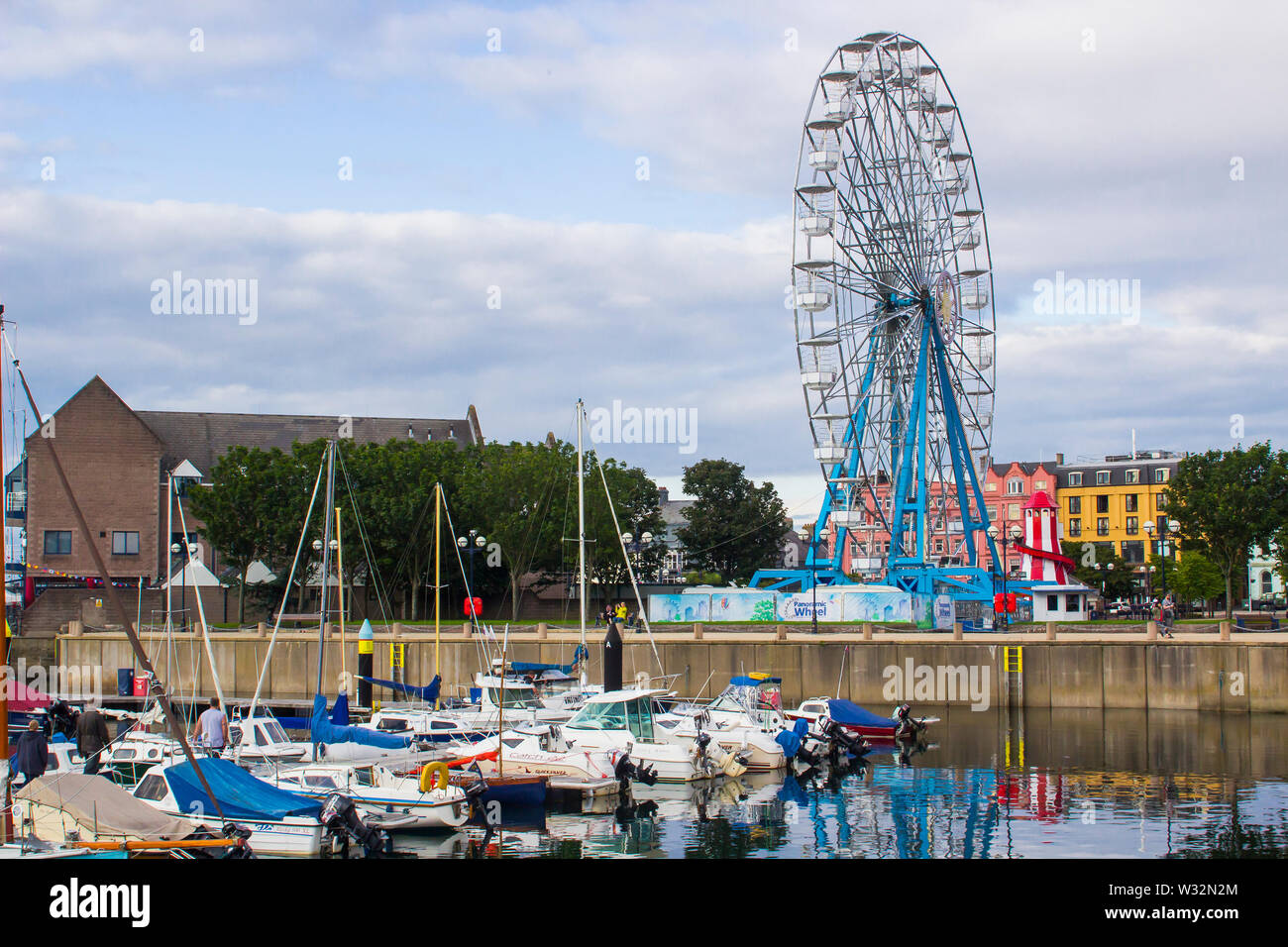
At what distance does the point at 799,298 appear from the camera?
206 feet

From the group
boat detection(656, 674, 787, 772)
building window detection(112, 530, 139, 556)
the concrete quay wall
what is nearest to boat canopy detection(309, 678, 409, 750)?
the concrete quay wall

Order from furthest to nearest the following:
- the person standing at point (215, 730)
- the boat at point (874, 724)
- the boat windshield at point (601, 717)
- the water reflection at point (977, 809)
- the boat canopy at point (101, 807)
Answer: the boat at point (874, 724) → the boat windshield at point (601, 717) → the person standing at point (215, 730) → the water reflection at point (977, 809) → the boat canopy at point (101, 807)

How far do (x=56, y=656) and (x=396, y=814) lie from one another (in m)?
54.0

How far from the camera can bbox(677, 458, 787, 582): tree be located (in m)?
115

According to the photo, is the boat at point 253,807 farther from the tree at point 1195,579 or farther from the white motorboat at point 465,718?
the tree at point 1195,579

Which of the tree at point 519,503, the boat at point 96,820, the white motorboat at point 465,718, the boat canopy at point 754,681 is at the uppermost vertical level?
the tree at point 519,503

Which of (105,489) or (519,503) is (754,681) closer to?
(519,503)

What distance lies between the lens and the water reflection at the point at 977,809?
27750 mm

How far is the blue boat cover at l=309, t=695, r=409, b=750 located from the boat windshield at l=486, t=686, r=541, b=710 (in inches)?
282

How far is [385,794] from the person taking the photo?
1125 inches

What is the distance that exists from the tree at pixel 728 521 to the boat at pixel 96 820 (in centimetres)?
9265

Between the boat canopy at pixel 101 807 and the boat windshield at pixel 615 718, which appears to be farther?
the boat windshield at pixel 615 718

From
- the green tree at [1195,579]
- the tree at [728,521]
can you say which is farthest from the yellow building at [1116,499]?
the tree at [728,521]
